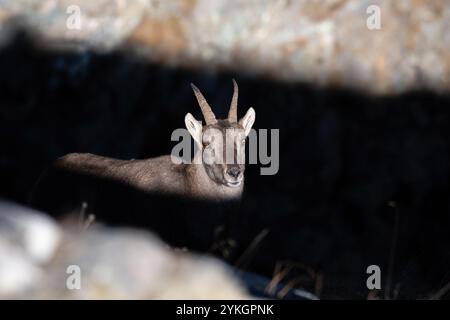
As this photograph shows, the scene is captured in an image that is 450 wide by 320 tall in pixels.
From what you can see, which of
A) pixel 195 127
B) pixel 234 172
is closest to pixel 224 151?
pixel 234 172

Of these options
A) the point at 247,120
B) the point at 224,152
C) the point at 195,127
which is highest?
the point at 247,120

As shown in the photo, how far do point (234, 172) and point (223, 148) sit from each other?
478 millimetres

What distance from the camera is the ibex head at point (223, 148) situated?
1166 centimetres

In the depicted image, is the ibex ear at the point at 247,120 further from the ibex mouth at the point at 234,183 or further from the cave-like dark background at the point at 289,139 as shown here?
the cave-like dark background at the point at 289,139

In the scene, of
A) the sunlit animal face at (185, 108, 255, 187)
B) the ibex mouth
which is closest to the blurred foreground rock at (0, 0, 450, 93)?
the sunlit animal face at (185, 108, 255, 187)

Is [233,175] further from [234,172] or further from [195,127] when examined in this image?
[195,127]

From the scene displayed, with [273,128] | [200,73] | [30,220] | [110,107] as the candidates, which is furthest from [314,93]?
[30,220]

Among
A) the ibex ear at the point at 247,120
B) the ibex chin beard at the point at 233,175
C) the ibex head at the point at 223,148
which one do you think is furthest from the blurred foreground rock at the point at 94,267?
Answer: the ibex ear at the point at 247,120

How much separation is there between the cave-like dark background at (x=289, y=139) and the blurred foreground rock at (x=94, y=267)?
15488mm

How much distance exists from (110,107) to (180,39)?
2.96 meters

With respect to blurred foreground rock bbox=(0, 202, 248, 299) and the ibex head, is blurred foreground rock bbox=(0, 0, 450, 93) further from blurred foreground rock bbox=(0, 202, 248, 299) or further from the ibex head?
blurred foreground rock bbox=(0, 202, 248, 299)

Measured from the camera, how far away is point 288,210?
22656mm

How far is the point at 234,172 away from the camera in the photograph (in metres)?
11.6

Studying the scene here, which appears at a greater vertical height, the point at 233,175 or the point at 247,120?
the point at 247,120
